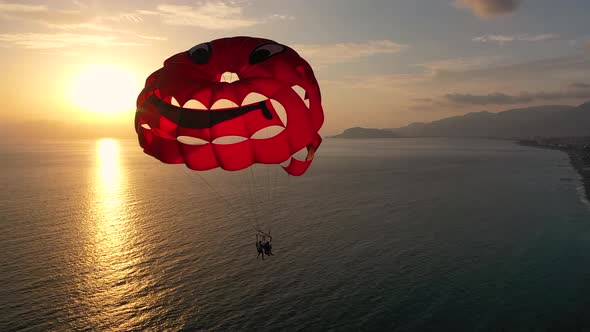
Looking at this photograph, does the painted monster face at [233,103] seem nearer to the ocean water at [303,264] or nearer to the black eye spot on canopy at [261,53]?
the black eye spot on canopy at [261,53]

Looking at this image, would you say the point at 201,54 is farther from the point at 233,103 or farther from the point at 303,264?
the point at 303,264

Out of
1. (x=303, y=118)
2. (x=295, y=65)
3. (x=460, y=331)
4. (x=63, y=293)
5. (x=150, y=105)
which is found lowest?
(x=460, y=331)

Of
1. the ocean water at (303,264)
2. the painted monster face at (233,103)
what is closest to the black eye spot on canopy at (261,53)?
the painted monster face at (233,103)

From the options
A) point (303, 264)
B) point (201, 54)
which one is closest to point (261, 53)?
point (201, 54)

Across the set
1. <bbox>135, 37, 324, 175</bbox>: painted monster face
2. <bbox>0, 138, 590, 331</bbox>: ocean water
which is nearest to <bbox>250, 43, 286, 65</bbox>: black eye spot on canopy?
<bbox>135, 37, 324, 175</bbox>: painted monster face

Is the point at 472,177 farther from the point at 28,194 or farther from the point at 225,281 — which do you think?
the point at 28,194

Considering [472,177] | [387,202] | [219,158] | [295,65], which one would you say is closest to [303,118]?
[295,65]
